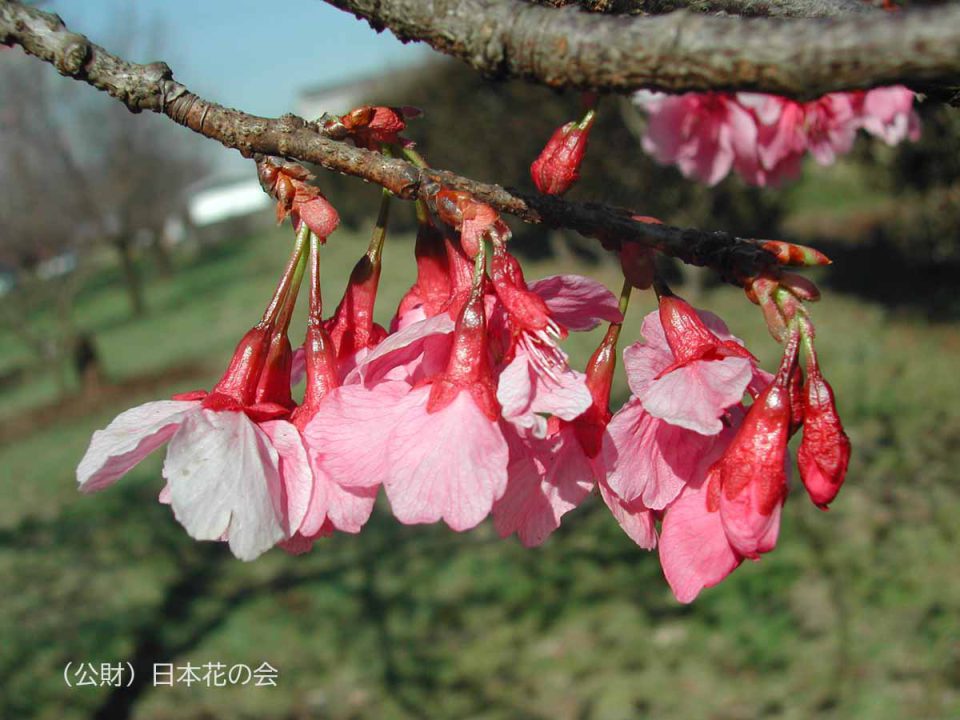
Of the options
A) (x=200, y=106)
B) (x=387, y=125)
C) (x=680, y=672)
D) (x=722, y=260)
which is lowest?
(x=680, y=672)

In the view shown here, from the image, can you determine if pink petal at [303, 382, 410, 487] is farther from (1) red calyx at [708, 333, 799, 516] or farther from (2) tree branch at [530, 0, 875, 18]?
(2) tree branch at [530, 0, 875, 18]

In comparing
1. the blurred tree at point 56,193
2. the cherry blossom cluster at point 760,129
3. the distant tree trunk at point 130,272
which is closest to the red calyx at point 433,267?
the cherry blossom cluster at point 760,129

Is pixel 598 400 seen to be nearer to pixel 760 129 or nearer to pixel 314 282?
pixel 314 282

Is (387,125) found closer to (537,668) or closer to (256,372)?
(256,372)

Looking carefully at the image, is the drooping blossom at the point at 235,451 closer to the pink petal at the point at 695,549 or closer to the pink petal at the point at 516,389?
the pink petal at the point at 516,389

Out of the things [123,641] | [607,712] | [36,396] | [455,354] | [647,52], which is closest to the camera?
[647,52]

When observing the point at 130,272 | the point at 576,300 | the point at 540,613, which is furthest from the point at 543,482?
the point at 130,272

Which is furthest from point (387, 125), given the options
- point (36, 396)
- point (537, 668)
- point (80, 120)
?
point (80, 120)
